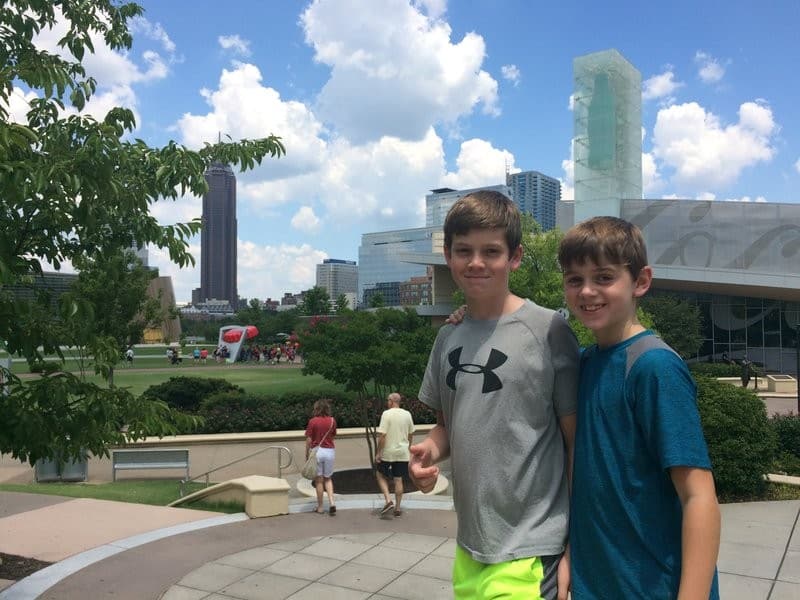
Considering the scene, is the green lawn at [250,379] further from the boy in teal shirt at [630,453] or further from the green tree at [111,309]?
the boy in teal shirt at [630,453]

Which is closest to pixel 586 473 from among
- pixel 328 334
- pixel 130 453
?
pixel 328 334

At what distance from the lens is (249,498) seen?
8.49 meters

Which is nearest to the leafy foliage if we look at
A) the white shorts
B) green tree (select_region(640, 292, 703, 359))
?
the white shorts

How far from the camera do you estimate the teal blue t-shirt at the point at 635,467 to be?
1.64 meters

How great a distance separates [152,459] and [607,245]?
12.6m

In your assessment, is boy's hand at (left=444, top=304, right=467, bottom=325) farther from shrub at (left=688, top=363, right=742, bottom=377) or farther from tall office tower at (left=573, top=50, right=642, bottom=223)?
tall office tower at (left=573, top=50, right=642, bottom=223)

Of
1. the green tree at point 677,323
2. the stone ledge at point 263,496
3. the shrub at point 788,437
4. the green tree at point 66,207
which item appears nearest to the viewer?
the green tree at point 66,207

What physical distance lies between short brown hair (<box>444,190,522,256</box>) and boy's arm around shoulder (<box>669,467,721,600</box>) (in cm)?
86

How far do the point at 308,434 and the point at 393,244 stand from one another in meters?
170

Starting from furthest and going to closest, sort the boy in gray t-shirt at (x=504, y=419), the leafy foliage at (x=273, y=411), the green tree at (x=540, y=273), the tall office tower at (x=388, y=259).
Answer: the tall office tower at (x=388, y=259) → the green tree at (x=540, y=273) → the leafy foliage at (x=273, y=411) → the boy in gray t-shirt at (x=504, y=419)

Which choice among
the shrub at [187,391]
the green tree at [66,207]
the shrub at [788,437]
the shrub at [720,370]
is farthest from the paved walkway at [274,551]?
the shrub at [720,370]

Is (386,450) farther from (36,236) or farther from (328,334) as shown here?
(36,236)

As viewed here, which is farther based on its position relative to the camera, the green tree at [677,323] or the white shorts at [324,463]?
the green tree at [677,323]

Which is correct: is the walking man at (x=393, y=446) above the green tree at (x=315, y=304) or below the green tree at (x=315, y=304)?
below
